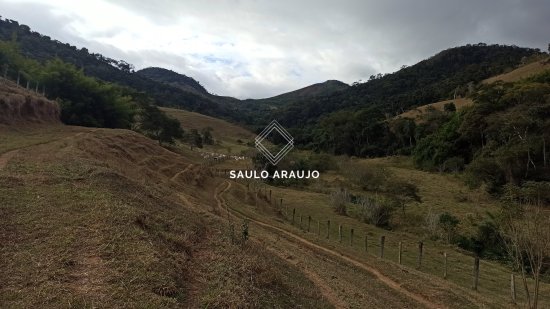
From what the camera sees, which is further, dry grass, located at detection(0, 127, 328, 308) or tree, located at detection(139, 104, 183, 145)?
tree, located at detection(139, 104, 183, 145)

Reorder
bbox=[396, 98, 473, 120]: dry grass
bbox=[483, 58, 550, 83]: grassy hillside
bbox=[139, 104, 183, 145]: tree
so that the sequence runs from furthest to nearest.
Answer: bbox=[396, 98, 473, 120]: dry grass < bbox=[483, 58, 550, 83]: grassy hillside < bbox=[139, 104, 183, 145]: tree

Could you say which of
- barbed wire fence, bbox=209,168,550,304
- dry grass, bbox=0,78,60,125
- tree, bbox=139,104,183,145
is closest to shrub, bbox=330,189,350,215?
barbed wire fence, bbox=209,168,550,304

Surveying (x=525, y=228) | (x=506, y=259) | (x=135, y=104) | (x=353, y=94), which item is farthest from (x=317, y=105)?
(x=525, y=228)

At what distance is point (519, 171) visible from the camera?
46.5 m

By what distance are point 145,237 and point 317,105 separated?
16074cm

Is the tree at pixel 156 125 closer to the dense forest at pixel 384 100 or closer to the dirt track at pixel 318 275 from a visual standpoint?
the dirt track at pixel 318 275

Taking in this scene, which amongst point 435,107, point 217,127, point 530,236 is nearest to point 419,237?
point 530,236

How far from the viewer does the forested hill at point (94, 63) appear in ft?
361

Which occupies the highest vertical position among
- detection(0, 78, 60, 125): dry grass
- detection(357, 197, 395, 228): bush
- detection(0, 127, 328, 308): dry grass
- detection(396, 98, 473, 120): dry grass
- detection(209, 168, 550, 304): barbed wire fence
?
detection(396, 98, 473, 120): dry grass

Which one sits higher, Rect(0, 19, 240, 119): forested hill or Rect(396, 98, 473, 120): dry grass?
Rect(0, 19, 240, 119): forested hill

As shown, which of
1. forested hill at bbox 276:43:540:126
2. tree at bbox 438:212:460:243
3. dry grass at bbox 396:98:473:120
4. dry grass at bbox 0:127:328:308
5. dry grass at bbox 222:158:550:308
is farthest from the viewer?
forested hill at bbox 276:43:540:126

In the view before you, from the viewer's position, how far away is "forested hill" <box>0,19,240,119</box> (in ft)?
361

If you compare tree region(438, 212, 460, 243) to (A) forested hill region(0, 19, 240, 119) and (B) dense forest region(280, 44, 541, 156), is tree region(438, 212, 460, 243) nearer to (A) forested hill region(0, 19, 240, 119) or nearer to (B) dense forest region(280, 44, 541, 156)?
(B) dense forest region(280, 44, 541, 156)

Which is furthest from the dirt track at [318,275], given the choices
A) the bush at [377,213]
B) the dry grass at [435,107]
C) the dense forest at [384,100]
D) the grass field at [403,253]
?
the dry grass at [435,107]
